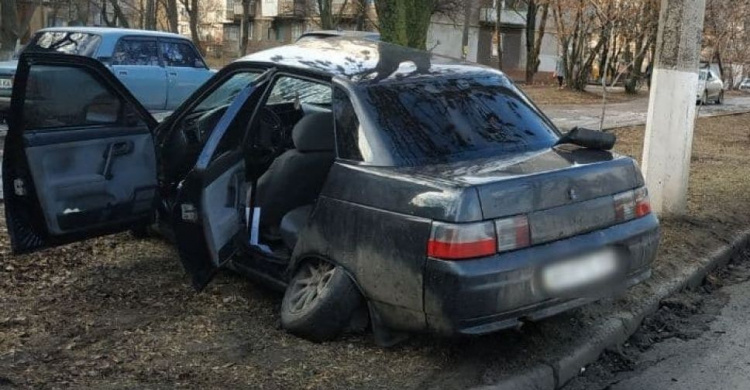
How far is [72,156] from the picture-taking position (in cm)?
528

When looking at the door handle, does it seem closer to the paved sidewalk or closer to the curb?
the curb

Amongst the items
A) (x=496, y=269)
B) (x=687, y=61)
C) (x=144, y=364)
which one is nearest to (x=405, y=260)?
(x=496, y=269)

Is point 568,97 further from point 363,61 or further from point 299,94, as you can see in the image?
point 363,61

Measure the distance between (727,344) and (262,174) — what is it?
3140 millimetres

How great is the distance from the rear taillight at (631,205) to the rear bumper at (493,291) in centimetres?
38

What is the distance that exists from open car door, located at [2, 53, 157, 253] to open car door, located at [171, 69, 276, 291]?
0.81 m

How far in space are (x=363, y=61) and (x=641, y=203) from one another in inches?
73.7

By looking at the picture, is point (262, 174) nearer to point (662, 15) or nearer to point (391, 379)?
point (391, 379)

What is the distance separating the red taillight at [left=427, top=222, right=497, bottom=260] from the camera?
3.79 metres

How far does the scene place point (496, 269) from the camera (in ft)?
12.5

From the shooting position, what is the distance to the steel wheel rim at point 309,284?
4.44 m

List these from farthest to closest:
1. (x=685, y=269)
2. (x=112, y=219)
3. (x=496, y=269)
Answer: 1. (x=685, y=269)
2. (x=112, y=219)
3. (x=496, y=269)

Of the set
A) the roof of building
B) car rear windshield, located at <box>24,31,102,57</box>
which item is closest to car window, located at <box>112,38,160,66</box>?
car rear windshield, located at <box>24,31,102,57</box>

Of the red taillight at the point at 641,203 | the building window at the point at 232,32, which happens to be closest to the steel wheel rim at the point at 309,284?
the red taillight at the point at 641,203
